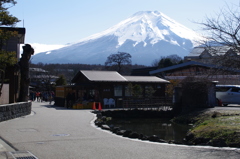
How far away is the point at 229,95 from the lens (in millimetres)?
30422

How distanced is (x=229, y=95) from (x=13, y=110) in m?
20.1

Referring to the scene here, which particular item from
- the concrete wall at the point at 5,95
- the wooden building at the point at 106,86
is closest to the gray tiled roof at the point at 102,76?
the wooden building at the point at 106,86

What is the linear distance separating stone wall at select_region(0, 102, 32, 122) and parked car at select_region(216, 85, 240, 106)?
17665mm

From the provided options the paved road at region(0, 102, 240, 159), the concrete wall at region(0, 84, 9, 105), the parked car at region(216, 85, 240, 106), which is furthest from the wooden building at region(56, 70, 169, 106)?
the paved road at region(0, 102, 240, 159)

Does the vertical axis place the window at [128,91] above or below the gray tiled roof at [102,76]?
below

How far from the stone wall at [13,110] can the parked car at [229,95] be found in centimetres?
1766

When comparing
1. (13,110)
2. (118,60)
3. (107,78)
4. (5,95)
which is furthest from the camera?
(118,60)

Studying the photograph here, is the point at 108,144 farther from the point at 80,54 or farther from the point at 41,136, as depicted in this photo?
the point at 80,54

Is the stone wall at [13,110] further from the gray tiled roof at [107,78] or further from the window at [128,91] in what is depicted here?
the window at [128,91]

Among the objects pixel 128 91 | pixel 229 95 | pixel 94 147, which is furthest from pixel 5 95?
pixel 229 95

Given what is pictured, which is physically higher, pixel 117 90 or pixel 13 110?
pixel 117 90

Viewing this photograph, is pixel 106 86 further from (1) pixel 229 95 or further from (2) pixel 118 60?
(2) pixel 118 60

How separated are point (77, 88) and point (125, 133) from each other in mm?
19072

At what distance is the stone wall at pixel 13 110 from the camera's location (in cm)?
1634
